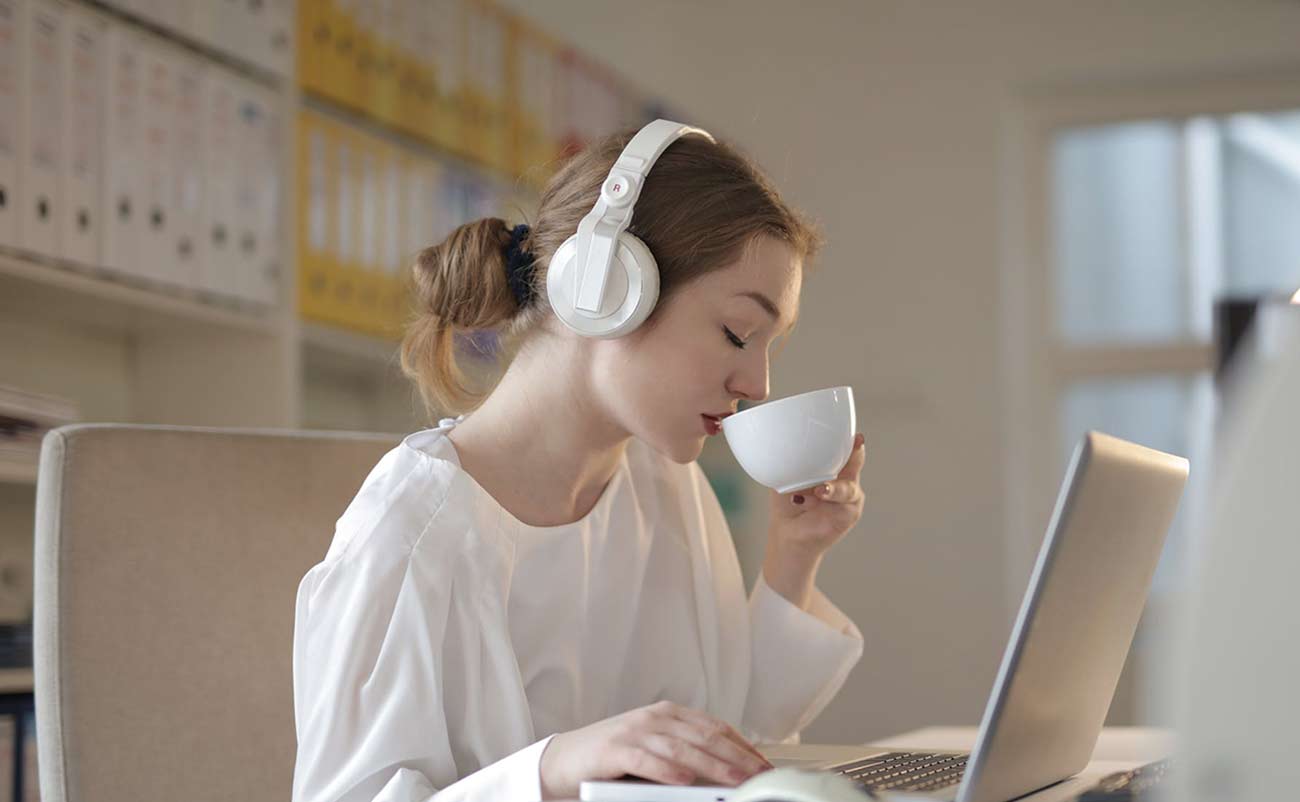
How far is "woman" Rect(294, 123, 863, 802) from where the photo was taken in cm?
98

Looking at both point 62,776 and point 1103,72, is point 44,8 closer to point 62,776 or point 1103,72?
point 62,776

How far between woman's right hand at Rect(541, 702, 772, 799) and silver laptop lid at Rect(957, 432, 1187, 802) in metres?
0.13

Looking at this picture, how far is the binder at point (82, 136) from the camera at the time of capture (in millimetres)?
1984

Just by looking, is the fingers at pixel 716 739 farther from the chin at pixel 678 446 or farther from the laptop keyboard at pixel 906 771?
the chin at pixel 678 446

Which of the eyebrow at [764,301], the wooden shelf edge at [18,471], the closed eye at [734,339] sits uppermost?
the eyebrow at [764,301]

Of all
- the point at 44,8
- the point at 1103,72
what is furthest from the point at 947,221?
the point at 44,8

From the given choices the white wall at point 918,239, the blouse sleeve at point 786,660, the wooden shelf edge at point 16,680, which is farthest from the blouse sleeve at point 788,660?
the white wall at point 918,239

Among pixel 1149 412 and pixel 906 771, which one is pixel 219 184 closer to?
pixel 906 771

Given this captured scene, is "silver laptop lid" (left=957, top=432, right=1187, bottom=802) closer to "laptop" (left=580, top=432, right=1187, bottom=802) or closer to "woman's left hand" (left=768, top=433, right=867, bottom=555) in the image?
"laptop" (left=580, top=432, right=1187, bottom=802)

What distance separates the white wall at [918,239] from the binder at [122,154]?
7.95 feet

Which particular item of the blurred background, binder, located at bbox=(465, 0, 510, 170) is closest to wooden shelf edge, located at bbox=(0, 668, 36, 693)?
binder, located at bbox=(465, 0, 510, 170)

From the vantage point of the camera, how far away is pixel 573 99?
11.6 ft

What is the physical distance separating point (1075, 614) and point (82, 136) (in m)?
1.65

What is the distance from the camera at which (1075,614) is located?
814 mm
